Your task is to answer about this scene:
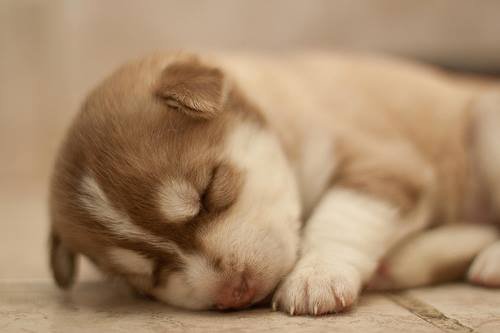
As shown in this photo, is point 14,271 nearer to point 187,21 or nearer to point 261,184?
point 261,184

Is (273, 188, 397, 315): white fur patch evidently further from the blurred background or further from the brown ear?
the blurred background

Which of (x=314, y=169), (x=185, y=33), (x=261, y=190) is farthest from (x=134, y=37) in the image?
(x=261, y=190)

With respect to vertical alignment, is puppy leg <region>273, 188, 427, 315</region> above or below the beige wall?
below

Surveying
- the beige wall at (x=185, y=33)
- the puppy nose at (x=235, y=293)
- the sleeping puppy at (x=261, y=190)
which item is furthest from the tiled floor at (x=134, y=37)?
the puppy nose at (x=235, y=293)

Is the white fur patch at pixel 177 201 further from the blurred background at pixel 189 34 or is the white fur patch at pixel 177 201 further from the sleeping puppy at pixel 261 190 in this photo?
the blurred background at pixel 189 34

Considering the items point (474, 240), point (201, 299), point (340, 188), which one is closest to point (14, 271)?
point (201, 299)

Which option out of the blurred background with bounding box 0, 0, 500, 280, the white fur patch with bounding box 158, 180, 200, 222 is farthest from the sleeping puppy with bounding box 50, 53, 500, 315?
the blurred background with bounding box 0, 0, 500, 280
